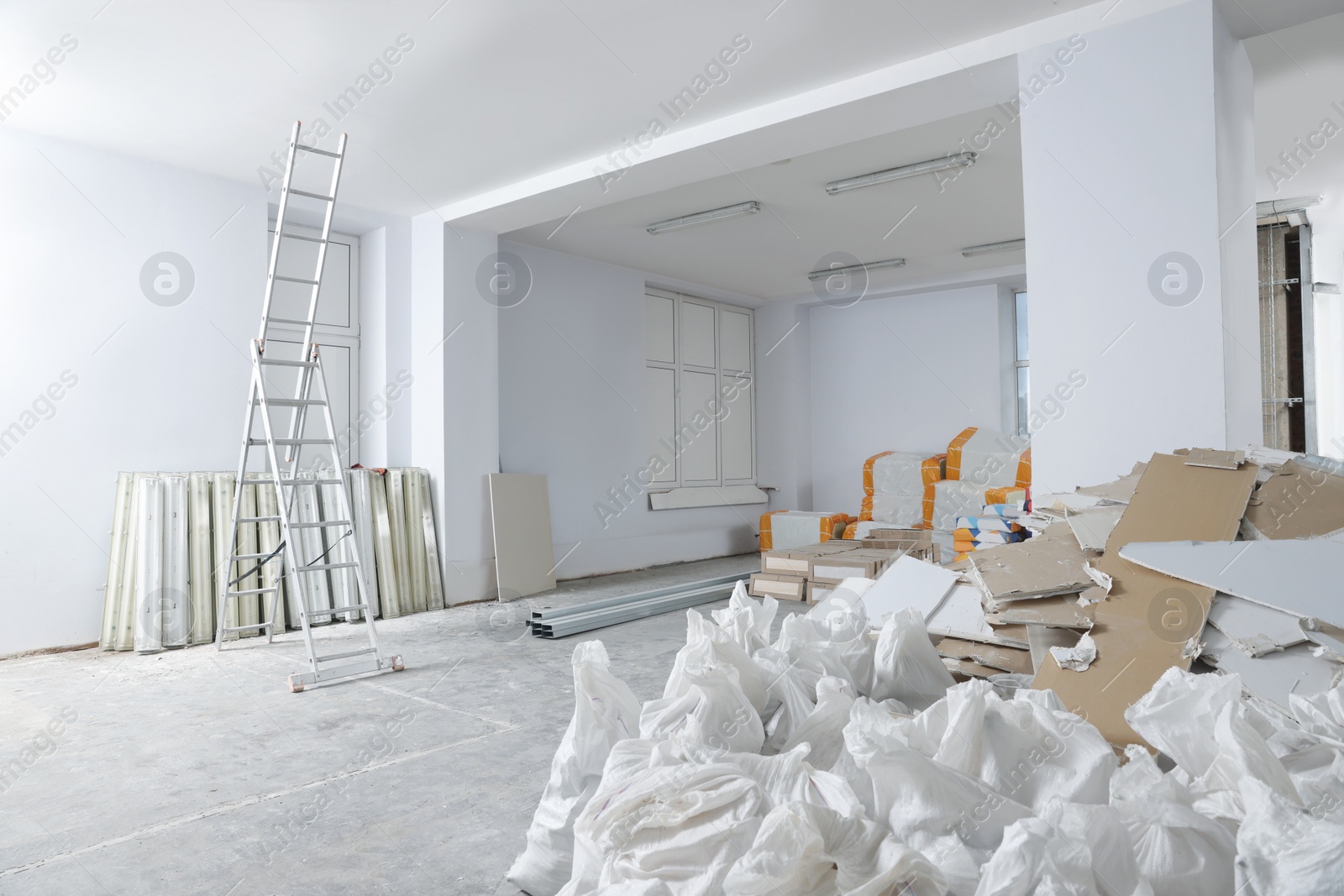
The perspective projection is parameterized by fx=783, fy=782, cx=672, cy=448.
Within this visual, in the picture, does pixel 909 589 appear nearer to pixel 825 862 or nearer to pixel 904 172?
pixel 825 862

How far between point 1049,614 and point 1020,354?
7446 mm

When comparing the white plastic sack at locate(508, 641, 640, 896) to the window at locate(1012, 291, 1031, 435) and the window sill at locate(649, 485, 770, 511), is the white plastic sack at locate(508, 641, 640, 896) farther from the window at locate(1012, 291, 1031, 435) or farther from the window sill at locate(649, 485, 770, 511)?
the window at locate(1012, 291, 1031, 435)

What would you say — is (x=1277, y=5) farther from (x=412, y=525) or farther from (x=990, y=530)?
(x=412, y=525)

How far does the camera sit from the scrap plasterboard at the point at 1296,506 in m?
2.38

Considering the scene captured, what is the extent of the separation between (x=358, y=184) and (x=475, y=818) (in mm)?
4844

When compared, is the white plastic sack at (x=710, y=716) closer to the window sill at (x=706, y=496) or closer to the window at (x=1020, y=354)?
the window sill at (x=706, y=496)

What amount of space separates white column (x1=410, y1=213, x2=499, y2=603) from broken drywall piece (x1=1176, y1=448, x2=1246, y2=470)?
5.06 m

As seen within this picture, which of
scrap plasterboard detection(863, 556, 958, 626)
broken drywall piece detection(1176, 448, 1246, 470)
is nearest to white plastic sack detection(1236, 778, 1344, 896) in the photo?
broken drywall piece detection(1176, 448, 1246, 470)

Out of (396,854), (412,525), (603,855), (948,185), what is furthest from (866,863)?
(948,185)

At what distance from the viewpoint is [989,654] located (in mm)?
2713

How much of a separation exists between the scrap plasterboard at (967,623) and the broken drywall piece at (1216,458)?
82cm

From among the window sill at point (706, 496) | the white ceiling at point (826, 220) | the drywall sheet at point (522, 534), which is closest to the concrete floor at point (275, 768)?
the drywall sheet at point (522, 534)

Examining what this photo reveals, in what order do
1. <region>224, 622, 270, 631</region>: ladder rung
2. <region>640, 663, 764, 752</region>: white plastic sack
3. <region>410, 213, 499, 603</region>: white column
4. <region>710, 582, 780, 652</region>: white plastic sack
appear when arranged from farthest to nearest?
<region>410, 213, 499, 603</region>: white column < <region>224, 622, 270, 631</region>: ladder rung < <region>710, 582, 780, 652</region>: white plastic sack < <region>640, 663, 764, 752</region>: white plastic sack

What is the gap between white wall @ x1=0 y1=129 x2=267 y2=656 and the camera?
455 cm
